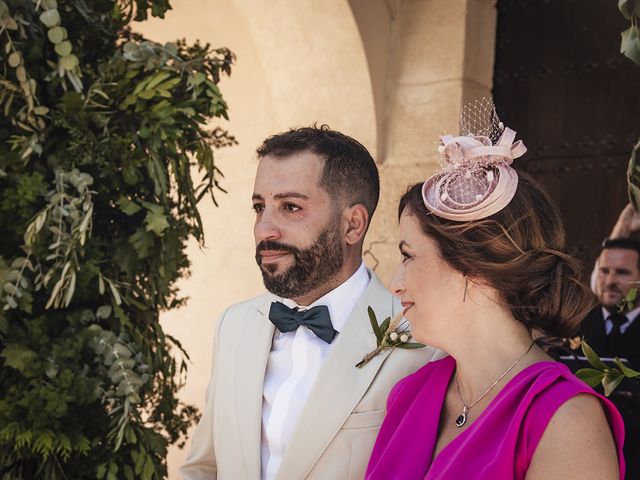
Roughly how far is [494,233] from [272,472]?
93cm

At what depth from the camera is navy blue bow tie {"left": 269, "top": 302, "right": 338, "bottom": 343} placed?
2.72m

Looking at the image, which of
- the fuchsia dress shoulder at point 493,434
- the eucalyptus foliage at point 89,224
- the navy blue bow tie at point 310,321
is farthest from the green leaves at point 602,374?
the eucalyptus foliage at point 89,224

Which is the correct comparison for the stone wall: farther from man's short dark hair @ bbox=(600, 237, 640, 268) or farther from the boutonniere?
the boutonniere

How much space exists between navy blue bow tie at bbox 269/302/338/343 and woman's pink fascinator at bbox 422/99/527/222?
57 cm

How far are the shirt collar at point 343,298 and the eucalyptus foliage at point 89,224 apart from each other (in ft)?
2.25

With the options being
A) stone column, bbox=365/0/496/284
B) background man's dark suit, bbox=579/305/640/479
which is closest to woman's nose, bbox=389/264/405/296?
background man's dark suit, bbox=579/305/640/479

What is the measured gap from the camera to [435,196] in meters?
2.29

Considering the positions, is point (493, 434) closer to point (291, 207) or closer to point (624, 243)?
point (291, 207)

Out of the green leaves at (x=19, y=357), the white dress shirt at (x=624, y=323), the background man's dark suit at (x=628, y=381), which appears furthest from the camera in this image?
the white dress shirt at (x=624, y=323)

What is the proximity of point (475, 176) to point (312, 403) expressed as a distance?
0.75 metres

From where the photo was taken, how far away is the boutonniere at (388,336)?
8.68ft

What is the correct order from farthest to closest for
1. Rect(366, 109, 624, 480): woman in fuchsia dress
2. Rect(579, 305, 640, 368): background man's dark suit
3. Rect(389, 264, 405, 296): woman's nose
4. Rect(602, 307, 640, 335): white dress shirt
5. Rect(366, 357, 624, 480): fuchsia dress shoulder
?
Rect(602, 307, 640, 335): white dress shirt, Rect(579, 305, 640, 368): background man's dark suit, Rect(389, 264, 405, 296): woman's nose, Rect(366, 109, 624, 480): woman in fuchsia dress, Rect(366, 357, 624, 480): fuchsia dress shoulder

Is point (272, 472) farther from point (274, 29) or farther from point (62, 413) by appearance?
point (274, 29)

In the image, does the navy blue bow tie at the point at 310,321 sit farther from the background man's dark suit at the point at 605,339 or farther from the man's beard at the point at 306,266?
the background man's dark suit at the point at 605,339
